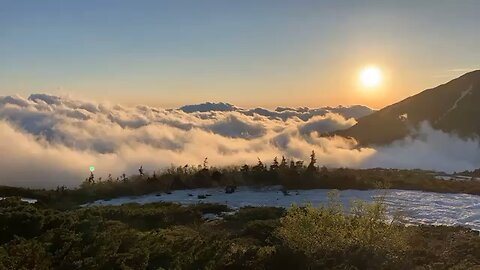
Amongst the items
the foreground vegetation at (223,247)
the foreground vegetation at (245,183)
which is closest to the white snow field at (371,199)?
the foreground vegetation at (245,183)

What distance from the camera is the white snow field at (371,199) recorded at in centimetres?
5344

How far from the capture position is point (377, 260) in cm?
2414

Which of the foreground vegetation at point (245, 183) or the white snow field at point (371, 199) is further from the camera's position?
the foreground vegetation at point (245, 183)

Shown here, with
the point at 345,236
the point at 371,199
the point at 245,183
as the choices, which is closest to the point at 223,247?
the point at 345,236

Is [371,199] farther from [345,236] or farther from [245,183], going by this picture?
[345,236]

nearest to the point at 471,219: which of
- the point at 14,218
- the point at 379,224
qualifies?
the point at 379,224

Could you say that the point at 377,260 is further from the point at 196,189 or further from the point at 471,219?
the point at 196,189

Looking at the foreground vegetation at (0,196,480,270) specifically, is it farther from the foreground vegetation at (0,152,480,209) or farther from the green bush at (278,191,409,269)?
the foreground vegetation at (0,152,480,209)

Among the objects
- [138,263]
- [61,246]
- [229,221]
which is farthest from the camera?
[229,221]

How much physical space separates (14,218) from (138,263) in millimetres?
8493

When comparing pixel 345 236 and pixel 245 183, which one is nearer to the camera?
pixel 345 236

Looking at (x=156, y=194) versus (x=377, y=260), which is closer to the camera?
(x=377, y=260)

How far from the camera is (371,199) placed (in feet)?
202

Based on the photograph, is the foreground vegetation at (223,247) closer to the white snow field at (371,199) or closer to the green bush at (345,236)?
the green bush at (345,236)
